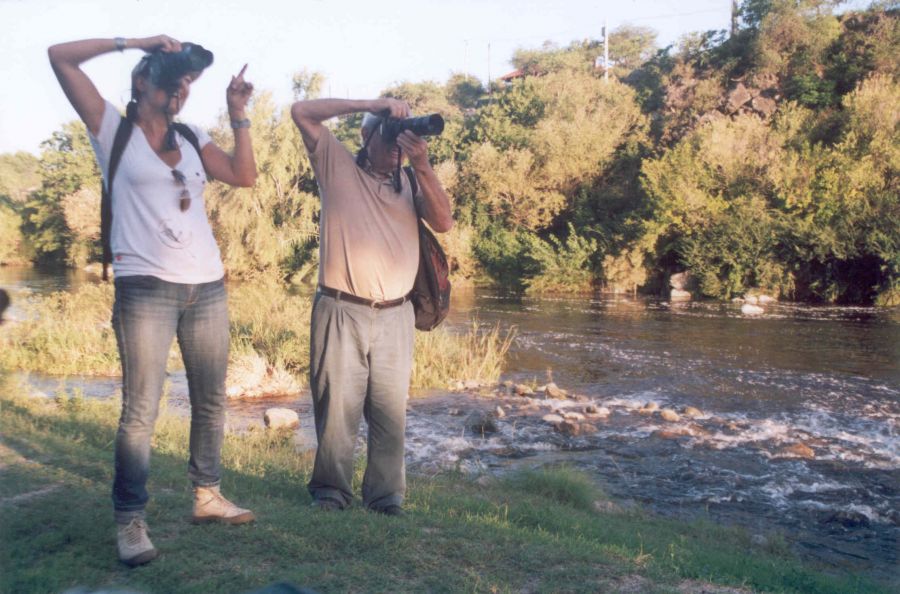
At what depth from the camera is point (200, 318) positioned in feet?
11.1

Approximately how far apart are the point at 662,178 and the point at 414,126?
26256 mm

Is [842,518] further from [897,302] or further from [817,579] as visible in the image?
[897,302]

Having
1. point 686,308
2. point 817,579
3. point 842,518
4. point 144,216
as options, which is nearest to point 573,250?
point 686,308

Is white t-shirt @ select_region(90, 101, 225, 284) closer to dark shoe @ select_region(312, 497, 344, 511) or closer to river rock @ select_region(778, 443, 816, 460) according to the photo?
dark shoe @ select_region(312, 497, 344, 511)

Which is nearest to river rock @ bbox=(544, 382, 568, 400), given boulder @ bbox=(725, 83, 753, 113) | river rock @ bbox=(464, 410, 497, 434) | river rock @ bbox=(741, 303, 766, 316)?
river rock @ bbox=(464, 410, 497, 434)

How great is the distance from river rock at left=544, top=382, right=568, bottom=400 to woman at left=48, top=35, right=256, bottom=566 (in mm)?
9470

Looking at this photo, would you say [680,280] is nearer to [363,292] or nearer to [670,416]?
[670,416]

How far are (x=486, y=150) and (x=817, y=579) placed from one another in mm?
30741

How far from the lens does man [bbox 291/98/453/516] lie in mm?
4102

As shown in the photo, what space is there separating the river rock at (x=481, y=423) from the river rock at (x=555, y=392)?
2230mm

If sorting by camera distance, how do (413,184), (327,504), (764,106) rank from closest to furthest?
(327,504) < (413,184) < (764,106)

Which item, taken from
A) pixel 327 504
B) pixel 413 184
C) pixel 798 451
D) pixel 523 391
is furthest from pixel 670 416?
pixel 327 504

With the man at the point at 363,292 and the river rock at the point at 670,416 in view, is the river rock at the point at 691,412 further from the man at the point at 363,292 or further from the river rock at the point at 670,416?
the man at the point at 363,292

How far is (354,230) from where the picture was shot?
4.11 meters
